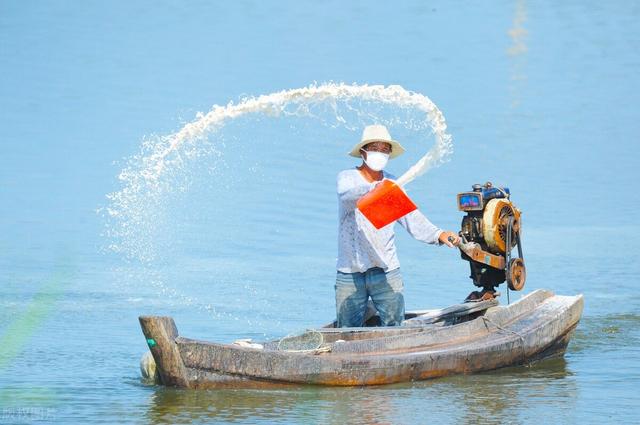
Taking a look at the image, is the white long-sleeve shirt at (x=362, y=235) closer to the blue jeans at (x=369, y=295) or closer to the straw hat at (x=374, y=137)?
the blue jeans at (x=369, y=295)

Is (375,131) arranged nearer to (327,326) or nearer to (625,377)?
(327,326)

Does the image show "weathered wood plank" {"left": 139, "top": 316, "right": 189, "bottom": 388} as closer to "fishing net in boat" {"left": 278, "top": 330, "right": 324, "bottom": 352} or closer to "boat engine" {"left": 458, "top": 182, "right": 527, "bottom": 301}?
"fishing net in boat" {"left": 278, "top": 330, "right": 324, "bottom": 352}

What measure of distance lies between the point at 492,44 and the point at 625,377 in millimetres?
21779

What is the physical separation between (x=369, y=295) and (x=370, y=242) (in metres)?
0.48

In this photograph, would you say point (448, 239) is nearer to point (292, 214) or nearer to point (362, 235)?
point (362, 235)

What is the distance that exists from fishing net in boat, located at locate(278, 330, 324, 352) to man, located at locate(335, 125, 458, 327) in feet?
1.95

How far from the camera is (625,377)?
36.1ft

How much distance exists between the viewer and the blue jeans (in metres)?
10.7

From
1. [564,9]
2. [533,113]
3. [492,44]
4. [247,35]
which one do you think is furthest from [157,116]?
[564,9]

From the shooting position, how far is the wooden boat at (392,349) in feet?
31.7

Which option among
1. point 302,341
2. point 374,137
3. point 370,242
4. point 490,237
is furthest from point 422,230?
point 302,341

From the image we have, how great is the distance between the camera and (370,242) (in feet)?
34.7

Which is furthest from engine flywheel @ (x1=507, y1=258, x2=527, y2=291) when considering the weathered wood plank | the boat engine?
the weathered wood plank

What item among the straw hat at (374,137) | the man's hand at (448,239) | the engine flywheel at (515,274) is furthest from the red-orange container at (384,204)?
the engine flywheel at (515,274)
